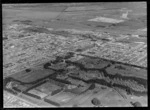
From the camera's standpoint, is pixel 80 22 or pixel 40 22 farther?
pixel 40 22

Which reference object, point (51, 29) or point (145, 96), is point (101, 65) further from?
point (51, 29)

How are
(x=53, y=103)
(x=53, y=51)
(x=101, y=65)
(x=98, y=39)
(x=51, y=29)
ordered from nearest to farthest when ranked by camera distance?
(x=53, y=103) → (x=101, y=65) → (x=53, y=51) → (x=98, y=39) → (x=51, y=29)

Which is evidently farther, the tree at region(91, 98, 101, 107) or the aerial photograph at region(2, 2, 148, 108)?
the aerial photograph at region(2, 2, 148, 108)

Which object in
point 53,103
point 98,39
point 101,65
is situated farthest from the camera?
point 98,39

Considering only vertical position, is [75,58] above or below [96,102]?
below

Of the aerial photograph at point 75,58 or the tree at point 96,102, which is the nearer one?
the tree at point 96,102

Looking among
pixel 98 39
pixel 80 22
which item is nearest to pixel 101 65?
pixel 98 39

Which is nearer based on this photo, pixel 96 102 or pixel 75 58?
pixel 96 102
